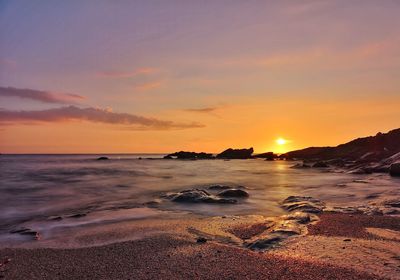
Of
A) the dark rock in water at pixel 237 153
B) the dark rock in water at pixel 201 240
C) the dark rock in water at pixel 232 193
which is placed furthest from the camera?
the dark rock in water at pixel 237 153

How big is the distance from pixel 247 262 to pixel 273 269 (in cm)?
57

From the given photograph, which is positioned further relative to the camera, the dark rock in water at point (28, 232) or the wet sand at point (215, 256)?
the dark rock in water at point (28, 232)

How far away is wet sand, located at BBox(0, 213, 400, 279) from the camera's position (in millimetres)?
6270

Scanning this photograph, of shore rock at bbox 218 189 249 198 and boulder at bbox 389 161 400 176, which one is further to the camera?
boulder at bbox 389 161 400 176

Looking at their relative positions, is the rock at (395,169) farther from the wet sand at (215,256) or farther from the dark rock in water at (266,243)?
the dark rock in water at (266,243)

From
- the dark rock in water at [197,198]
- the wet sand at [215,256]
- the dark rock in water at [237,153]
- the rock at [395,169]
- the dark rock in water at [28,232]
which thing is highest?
the dark rock in water at [237,153]

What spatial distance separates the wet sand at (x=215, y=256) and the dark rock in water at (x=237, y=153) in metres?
102

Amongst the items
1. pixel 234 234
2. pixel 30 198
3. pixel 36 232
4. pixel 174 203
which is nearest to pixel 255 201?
pixel 174 203

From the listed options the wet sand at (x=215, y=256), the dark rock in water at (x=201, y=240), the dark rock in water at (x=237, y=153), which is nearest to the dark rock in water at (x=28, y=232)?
the wet sand at (x=215, y=256)

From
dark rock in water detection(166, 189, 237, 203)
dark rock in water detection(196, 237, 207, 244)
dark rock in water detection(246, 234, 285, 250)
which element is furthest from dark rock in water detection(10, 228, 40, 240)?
dark rock in water detection(166, 189, 237, 203)

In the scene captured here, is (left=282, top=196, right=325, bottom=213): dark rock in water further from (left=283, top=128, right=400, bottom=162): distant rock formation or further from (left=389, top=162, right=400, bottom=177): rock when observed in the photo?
(left=283, top=128, right=400, bottom=162): distant rock formation

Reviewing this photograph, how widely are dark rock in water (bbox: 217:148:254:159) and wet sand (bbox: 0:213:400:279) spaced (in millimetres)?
101515

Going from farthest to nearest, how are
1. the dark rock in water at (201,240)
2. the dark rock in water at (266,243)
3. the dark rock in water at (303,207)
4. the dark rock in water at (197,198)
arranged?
the dark rock in water at (197,198)
the dark rock in water at (303,207)
the dark rock in water at (201,240)
the dark rock in water at (266,243)

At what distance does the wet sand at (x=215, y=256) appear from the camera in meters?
6.27
